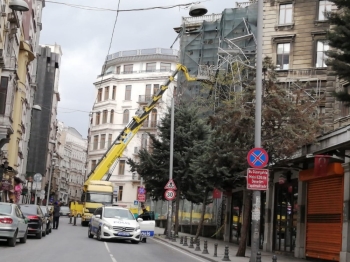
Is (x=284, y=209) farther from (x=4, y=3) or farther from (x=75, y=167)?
(x=75, y=167)

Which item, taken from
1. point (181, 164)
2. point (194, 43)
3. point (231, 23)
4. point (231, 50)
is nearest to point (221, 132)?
point (181, 164)

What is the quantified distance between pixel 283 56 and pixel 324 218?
1690cm

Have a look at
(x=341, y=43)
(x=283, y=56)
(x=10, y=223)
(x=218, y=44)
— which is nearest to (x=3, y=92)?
(x=283, y=56)

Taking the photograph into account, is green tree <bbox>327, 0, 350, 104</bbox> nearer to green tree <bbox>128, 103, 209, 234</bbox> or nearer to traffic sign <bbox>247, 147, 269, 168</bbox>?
traffic sign <bbox>247, 147, 269, 168</bbox>

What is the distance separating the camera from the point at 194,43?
5359cm

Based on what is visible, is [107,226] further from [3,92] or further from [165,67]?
[165,67]

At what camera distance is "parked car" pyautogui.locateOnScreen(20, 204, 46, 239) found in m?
26.2

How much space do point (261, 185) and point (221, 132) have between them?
5686 mm

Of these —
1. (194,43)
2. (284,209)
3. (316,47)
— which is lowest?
(284,209)

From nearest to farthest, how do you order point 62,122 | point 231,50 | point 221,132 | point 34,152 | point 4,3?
point 221,132 → point 4,3 → point 231,50 → point 34,152 → point 62,122

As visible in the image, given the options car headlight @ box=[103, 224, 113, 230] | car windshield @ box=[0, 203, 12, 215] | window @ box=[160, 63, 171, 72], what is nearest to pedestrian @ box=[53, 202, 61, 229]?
car headlight @ box=[103, 224, 113, 230]

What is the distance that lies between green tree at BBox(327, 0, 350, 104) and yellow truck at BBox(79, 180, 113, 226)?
30806mm

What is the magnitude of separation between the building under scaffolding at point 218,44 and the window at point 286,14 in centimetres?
358

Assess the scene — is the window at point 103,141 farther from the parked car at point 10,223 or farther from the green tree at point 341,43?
the green tree at point 341,43
